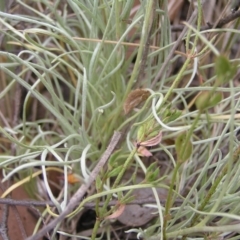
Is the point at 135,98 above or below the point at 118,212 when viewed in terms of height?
above

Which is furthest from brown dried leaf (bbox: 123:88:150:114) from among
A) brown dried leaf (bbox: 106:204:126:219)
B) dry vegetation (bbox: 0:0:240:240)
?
brown dried leaf (bbox: 106:204:126:219)

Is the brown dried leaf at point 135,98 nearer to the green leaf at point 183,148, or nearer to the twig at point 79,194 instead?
the twig at point 79,194

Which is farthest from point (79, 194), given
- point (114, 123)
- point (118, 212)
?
point (114, 123)

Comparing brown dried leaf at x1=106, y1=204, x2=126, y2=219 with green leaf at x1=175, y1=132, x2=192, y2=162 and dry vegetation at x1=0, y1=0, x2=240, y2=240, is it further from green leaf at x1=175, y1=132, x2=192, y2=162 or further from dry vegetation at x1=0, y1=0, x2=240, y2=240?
green leaf at x1=175, y1=132, x2=192, y2=162

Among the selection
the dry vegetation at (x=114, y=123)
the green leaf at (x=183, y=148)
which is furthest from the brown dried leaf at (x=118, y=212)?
the green leaf at (x=183, y=148)

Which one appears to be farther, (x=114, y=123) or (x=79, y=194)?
(x=114, y=123)

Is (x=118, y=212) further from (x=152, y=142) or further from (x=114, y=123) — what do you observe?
(x=114, y=123)

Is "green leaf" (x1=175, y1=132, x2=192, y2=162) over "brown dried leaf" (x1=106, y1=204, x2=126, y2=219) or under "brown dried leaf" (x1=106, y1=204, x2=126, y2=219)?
over

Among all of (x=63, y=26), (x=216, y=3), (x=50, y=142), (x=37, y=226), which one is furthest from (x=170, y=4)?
(x=37, y=226)

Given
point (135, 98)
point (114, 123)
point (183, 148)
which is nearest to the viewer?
point (183, 148)

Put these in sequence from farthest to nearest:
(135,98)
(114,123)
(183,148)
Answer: (114,123) → (135,98) → (183,148)

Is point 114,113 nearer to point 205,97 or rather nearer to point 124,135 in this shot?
point 124,135
